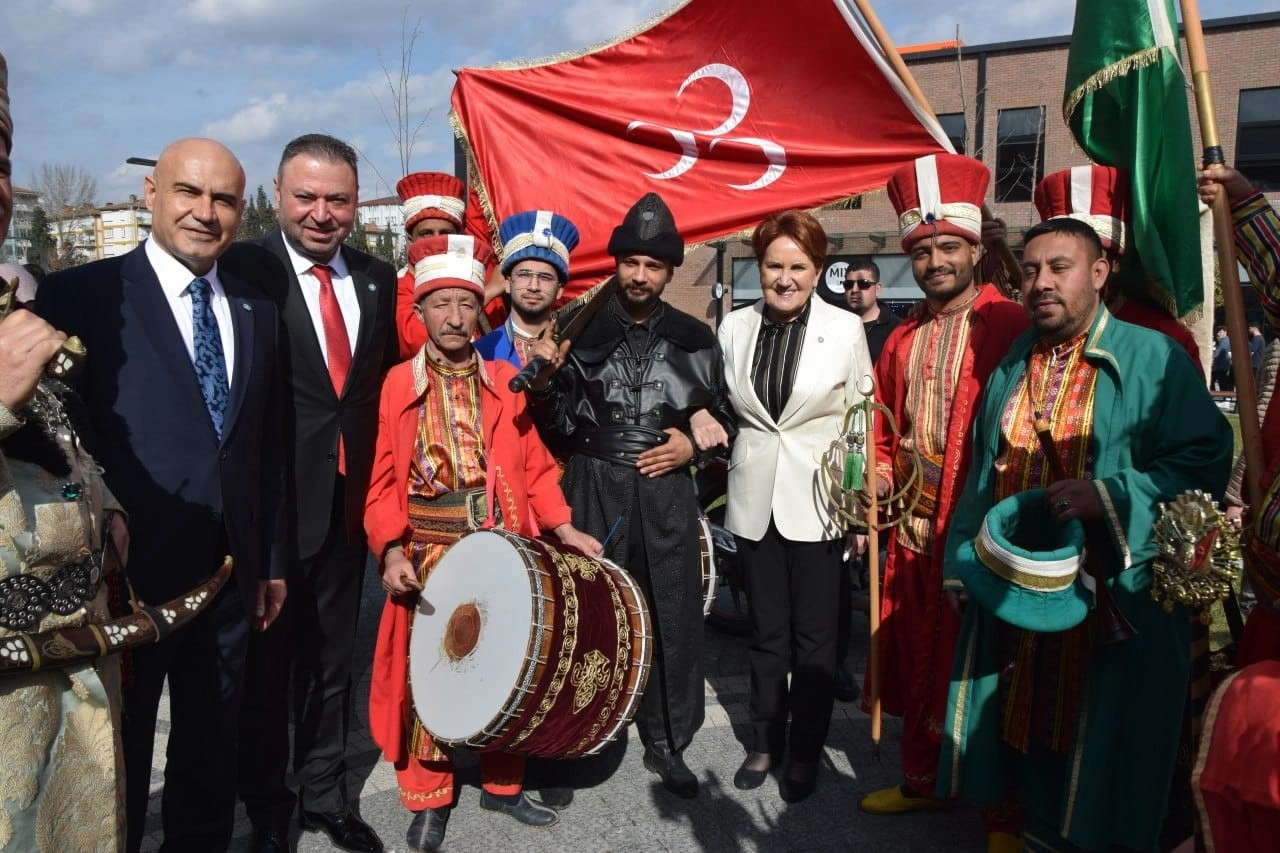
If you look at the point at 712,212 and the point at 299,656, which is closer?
the point at 299,656

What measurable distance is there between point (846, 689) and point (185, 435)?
355 centimetres

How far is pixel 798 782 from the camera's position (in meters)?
3.72

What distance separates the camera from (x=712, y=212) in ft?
15.6

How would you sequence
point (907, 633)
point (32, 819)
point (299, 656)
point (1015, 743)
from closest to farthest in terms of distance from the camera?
point (32, 819), point (1015, 743), point (299, 656), point (907, 633)

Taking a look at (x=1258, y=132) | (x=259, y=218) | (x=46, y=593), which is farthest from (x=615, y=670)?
(x=259, y=218)

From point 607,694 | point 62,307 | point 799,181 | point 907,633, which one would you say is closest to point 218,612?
point 62,307

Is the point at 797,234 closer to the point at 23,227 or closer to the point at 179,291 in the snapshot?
the point at 179,291

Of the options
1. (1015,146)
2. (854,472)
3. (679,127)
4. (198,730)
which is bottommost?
(198,730)

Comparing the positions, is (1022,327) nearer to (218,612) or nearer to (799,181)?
(799,181)

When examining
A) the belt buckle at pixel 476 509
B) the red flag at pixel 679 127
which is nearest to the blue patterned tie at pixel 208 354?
the belt buckle at pixel 476 509

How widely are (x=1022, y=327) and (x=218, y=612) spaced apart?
2969 mm

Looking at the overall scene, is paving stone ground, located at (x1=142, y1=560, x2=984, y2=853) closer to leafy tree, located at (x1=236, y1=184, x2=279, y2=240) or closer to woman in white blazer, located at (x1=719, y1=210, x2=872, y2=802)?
woman in white blazer, located at (x1=719, y1=210, x2=872, y2=802)

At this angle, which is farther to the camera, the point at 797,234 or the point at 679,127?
the point at 679,127

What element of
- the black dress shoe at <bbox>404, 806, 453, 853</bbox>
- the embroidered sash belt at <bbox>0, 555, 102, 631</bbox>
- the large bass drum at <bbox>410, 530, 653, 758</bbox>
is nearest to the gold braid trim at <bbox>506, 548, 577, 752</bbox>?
the large bass drum at <bbox>410, 530, 653, 758</bbox>
